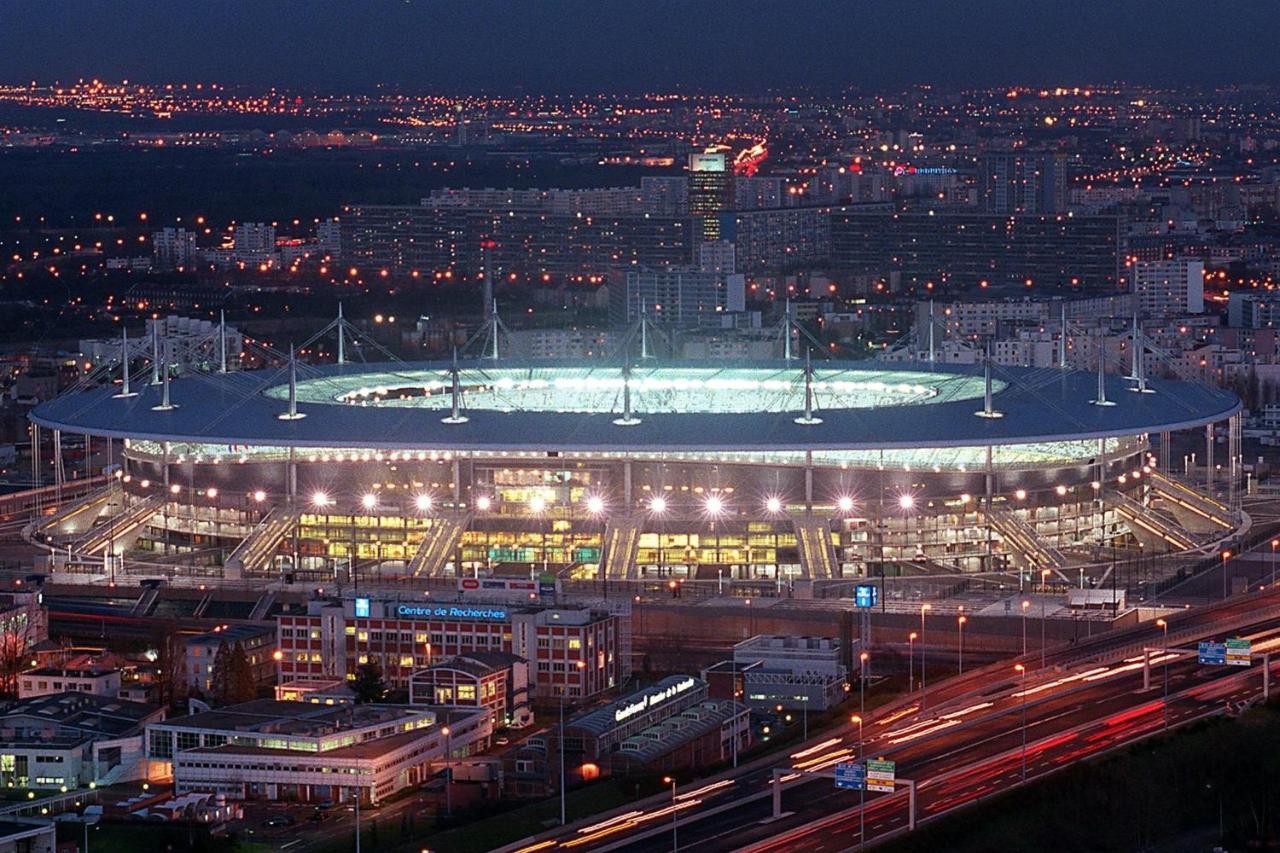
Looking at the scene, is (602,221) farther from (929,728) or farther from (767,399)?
(929,728)

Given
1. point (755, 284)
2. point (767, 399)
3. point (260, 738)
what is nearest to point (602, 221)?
point (755, 284)

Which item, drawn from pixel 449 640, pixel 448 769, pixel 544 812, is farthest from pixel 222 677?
pixel 544 812

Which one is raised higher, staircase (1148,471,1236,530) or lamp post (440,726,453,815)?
staircase (1148,471,1236,530)

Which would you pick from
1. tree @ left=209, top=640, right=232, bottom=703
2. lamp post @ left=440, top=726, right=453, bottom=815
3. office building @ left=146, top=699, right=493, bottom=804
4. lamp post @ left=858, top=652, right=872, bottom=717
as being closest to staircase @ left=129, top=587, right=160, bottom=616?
tree @ left=209, top=640, right=232, bottom=703

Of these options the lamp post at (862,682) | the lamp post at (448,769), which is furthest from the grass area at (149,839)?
the lamp post at (862,682)

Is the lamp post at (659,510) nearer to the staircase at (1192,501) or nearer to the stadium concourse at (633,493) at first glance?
the stadium concourse at (633,493)

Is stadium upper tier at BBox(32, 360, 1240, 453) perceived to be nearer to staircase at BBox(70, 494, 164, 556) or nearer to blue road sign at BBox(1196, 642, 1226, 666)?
staircase at BBox(70, 494, 164, 556)
